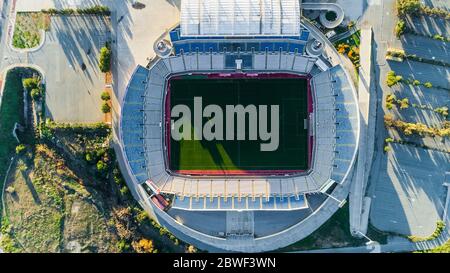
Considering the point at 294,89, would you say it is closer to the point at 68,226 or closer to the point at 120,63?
the point at 120,63

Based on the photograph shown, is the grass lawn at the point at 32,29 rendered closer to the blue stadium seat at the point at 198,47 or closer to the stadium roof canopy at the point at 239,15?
the stadium roof canopy at the point at 239,15

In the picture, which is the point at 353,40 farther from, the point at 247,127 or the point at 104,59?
the point at 104,59

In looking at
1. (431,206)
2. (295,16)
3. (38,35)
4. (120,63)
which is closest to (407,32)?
(295,16)

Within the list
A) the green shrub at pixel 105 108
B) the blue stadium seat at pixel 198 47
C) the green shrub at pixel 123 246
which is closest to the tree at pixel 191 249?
the green shrub at pixel 123 246

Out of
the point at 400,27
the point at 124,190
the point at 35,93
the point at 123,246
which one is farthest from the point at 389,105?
the point at 35,93

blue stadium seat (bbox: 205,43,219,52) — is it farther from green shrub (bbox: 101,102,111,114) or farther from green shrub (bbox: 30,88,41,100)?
green shrub (bbox: 30,88,41,100)

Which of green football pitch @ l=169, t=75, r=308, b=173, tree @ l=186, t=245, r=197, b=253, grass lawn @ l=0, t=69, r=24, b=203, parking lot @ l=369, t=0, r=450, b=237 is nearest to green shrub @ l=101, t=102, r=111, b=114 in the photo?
green football pitch @ l=169, t=75, r=308, b=173
